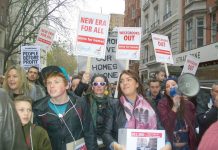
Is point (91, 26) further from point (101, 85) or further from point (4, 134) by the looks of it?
point (4, 134)

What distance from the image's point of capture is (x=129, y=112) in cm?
420

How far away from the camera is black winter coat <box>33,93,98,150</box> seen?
13.5 ft

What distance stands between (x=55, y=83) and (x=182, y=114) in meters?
1.56

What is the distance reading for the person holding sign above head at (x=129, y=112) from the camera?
4.12 m

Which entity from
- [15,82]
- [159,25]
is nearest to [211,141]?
[15,82]

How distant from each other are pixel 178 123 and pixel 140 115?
0.71 metres

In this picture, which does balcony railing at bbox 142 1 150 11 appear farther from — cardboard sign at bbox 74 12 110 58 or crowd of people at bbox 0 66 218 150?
crowd of people at bbox 0 66 218 150

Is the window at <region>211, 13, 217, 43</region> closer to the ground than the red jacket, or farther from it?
farther from it

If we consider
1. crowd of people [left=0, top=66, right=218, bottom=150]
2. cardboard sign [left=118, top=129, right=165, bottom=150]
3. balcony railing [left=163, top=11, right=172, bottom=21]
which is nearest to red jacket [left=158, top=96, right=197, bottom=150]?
crowd of people [left=0, top=66, right=218, bottom=150]

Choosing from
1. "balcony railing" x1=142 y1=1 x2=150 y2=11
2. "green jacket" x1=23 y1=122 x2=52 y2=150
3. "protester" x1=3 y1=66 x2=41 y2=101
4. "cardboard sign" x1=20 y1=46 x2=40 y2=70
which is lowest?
"green jacket" x1=23 y1=122 x2=52 y2=150

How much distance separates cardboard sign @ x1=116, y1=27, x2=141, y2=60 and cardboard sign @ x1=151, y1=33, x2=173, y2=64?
1.66 metres

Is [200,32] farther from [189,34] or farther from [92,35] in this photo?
[92,35]

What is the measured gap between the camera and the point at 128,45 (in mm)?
8109

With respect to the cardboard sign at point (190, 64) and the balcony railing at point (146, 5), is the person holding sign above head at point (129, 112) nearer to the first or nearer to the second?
the cardboard sign at point (190, 64)
